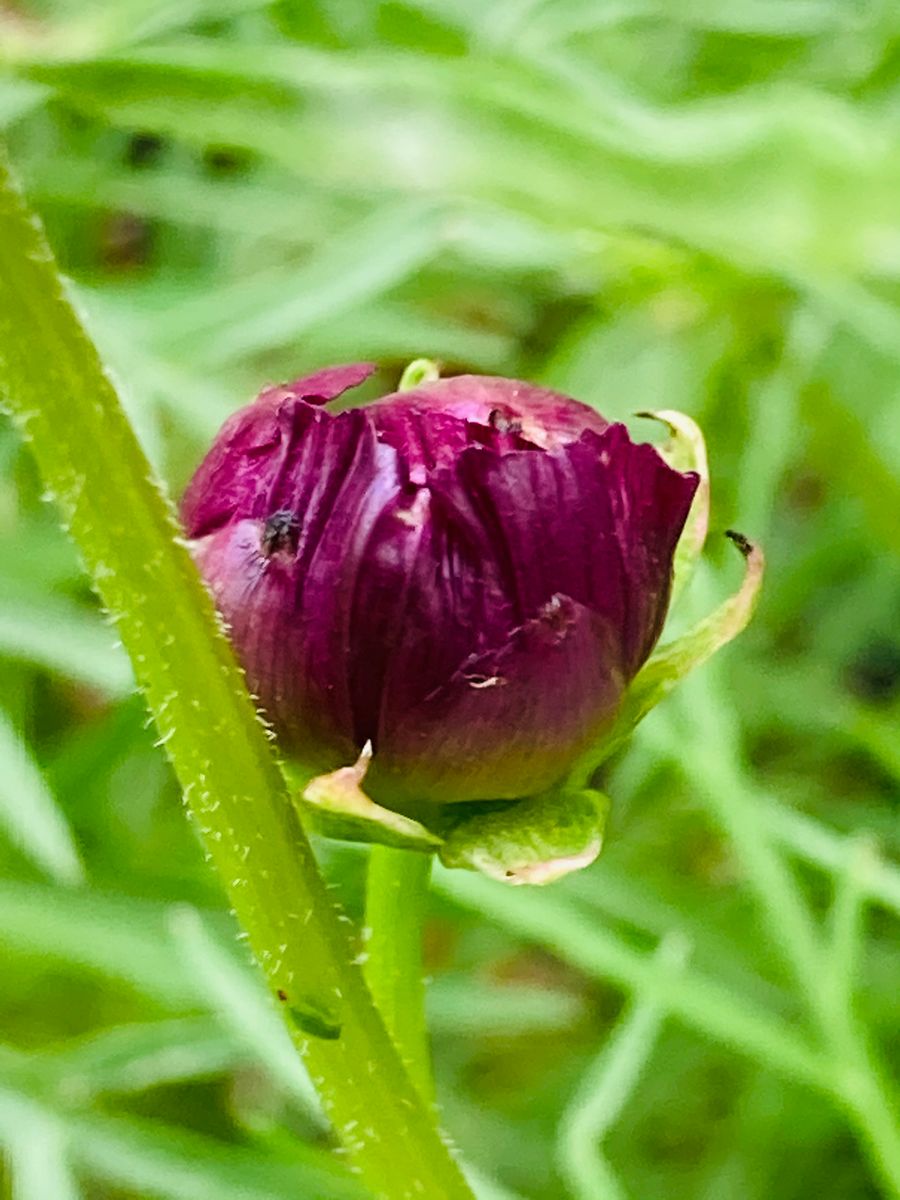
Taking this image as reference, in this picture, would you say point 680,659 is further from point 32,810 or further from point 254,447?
point 32,810

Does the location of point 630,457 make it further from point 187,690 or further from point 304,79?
point 304,79

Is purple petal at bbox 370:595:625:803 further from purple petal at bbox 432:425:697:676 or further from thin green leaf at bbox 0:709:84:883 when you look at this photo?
thin green leaf at bbox 0:709:84:883

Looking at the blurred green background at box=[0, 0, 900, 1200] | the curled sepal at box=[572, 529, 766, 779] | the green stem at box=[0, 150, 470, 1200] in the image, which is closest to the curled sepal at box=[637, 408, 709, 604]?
the curled sepal at box=[572, 529, 766, 779]

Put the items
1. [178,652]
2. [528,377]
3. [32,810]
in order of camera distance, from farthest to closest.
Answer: [528,377], [32,810], [178,652]

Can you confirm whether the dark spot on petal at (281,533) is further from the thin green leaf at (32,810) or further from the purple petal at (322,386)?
the thin green leaf at (32,810)

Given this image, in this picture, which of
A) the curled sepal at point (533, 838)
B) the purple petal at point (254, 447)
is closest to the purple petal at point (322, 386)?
the purple petal at point (254, 447)

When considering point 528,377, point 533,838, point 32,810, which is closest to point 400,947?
point 533,838

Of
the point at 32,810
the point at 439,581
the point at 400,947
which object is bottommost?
the point at 32,810
